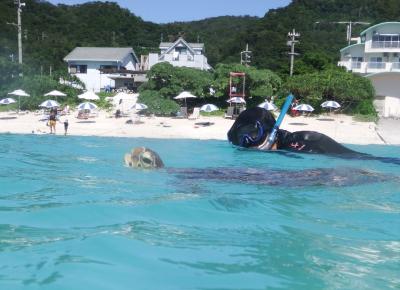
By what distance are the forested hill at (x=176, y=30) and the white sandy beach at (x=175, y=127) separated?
22136 mm

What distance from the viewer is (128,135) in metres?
25.4

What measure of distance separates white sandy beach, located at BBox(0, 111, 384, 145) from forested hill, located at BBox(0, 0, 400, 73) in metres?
22.1

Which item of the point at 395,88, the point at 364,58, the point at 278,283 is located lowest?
the point at 278,283

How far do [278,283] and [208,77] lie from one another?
102 feet

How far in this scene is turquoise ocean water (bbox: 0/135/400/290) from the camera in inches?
228

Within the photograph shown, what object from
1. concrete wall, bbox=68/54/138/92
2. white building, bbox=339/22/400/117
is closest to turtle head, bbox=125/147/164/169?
white building, bbox=339/22/400/117

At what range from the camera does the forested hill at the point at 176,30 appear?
223ft

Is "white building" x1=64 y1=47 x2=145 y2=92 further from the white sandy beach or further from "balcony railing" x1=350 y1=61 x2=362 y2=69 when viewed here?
the white sandy beach

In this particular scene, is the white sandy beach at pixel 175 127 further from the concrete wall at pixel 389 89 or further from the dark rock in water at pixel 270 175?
the dark rock in water at pixel 270 175

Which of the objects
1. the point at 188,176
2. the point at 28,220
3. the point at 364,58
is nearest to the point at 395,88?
the point at 364,58

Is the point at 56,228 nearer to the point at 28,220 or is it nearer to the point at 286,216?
the point at 28,220

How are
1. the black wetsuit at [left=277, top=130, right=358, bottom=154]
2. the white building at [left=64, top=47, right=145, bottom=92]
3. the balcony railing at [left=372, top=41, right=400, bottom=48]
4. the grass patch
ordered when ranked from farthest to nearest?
the white building at [left=64, top=47, right=145, bottom=92]
the balcony railing at [left=372, top=41, right=400, bottom=48]
the grass patch
the black wetsuit at [left=277, top=130, right=358, bottom=154]

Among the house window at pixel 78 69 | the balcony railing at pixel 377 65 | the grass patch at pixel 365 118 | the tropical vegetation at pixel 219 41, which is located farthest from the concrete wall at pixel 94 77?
the grass patch at pixel 365 118

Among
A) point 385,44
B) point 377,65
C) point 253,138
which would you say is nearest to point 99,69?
point 377,65
